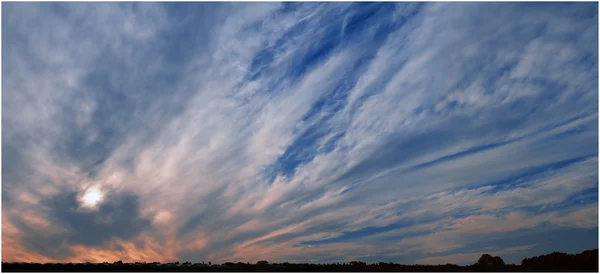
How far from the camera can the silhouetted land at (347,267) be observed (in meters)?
29.0

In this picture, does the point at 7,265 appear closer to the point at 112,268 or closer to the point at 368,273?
the point at 112,268

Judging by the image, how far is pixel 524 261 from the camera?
42594mm

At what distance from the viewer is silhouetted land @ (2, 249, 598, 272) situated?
2904 centimetres

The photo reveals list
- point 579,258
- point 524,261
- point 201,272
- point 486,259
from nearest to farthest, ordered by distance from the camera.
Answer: point 201,272 < point 579,258 < point 524,261 < point 486,259

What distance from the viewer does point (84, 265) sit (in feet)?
102

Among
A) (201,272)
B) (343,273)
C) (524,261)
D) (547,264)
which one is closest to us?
(201,272)

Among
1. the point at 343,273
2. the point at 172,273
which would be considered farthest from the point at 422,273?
the point at 172,273

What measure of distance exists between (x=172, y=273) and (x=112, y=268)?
6581 millimetres

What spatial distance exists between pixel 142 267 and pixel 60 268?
242 inches

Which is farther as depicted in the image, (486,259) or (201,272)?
(486,259)

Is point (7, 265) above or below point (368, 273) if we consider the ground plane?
above

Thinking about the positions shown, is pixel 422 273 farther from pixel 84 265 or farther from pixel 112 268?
pixel 84 265

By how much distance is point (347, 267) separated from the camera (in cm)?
3856

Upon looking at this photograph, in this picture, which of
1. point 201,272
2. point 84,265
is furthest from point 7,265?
point 201,272
